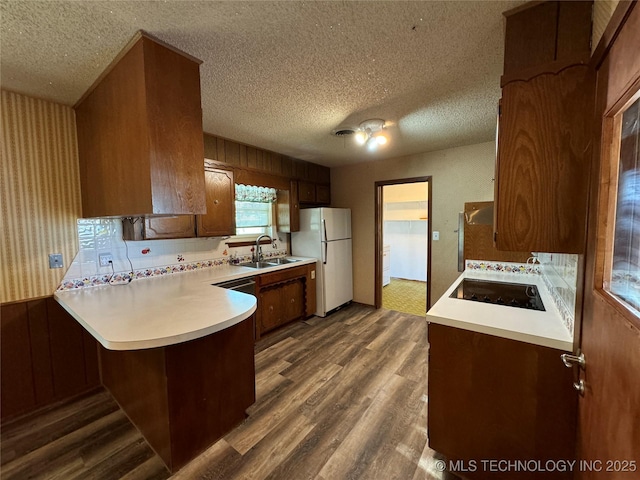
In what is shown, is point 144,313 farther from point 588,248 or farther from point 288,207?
point 288,207

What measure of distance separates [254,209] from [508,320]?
3.02 meters

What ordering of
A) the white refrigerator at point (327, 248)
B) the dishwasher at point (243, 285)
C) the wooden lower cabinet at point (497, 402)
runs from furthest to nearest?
the white refrigerator at point (327, 248)
the dishwasher at point (243, 285)
the wooden lower cabinet at point (497, 402)

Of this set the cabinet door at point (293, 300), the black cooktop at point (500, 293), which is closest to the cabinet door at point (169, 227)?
the cabinet door at point (293, 300)

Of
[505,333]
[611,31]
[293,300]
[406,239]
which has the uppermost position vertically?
[611,31]

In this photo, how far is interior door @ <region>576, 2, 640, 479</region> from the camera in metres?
0.62

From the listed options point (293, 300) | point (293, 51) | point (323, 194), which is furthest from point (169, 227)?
point (323, 194)

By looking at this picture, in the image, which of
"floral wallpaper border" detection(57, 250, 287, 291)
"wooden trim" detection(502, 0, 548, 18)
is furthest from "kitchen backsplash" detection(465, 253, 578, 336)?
"floral wallpaper border" detection(57, 250, 287, 291)

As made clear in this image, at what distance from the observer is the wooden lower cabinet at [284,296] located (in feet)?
9.77

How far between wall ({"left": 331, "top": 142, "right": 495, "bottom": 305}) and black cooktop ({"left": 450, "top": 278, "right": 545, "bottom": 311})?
1.40 m

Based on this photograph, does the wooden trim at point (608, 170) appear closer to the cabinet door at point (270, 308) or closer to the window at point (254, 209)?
the cabinet door at point (270, 308)

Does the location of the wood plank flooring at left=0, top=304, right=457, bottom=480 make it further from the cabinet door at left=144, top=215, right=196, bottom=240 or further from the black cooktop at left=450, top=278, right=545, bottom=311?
the cabinet door at left=144, top=215, right=196, bottom=240

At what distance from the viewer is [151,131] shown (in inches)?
50.2

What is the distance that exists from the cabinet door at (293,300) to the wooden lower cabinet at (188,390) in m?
1.42

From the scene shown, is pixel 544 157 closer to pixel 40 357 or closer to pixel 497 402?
pixel 497 402
